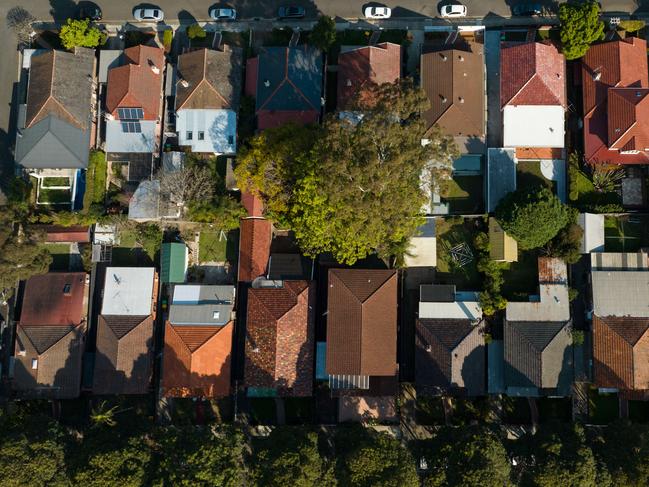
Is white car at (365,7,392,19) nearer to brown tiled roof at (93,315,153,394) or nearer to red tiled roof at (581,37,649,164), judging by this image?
red tiled roof at (581,37,649,164)

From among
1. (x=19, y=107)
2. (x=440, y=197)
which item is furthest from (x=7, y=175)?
(x=440, y=197)

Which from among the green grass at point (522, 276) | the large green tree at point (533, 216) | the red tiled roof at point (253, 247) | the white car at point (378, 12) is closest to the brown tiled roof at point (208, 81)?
the red tiled roof at point (253, 247)

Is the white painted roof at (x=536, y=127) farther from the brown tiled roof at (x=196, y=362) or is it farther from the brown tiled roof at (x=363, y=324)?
the brown tiled roof at (x=196, y=362)

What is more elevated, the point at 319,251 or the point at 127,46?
the point at 127,46

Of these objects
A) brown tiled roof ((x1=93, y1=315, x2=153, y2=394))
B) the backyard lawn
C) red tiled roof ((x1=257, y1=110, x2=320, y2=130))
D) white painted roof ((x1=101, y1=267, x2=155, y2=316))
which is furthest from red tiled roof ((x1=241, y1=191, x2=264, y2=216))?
the backyard lawn

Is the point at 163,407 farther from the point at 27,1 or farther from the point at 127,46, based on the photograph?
the point at 27,1

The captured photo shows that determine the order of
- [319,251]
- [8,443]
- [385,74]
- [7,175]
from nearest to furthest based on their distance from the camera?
[8,443] < [319,251] < [385,74] < [7,175]

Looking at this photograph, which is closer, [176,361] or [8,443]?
[8,443]
